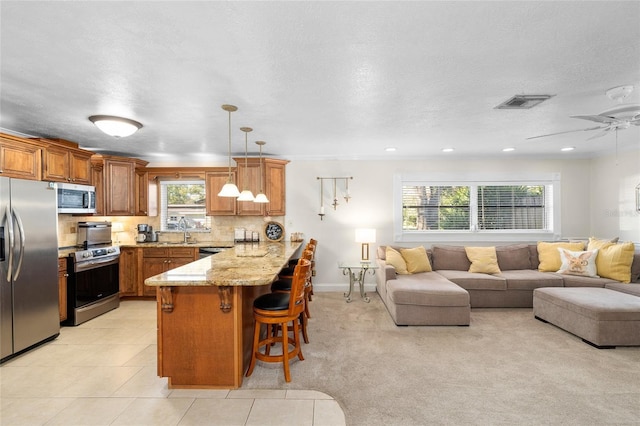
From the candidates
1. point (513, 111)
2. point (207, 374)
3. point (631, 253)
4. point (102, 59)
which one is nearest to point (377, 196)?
point (513, 111)

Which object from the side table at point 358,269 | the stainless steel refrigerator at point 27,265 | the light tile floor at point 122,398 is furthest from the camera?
the side table at point 358,269

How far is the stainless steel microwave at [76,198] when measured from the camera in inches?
161

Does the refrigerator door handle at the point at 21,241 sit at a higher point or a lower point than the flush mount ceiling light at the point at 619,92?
lower

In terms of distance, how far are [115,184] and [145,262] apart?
4.52ft

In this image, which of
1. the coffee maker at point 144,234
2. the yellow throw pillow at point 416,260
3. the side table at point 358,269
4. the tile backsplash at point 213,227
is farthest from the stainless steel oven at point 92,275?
the yellow throw pillow at point 416,260

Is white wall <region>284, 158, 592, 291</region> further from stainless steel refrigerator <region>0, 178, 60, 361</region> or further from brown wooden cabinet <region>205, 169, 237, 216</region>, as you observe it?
stainless steel refrigerator <region>0, 178, 60, 361</region>

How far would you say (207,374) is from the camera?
2461 millimetres

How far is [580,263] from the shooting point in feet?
15.1

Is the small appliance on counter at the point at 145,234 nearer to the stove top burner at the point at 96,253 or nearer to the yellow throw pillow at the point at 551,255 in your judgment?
the stove top burner at the point at 96,253

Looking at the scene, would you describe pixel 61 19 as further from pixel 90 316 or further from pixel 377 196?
pixel 377 196

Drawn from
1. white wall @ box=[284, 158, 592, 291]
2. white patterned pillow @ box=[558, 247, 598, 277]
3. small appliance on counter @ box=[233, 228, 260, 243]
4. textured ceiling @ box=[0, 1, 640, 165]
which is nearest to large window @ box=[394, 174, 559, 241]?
white wall @ box=[284, 158, 592, 291]

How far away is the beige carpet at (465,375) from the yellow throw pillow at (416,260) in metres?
1.24

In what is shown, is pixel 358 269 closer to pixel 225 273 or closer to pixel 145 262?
pixel 225 273

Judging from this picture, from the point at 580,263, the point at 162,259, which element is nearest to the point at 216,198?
the point at 162,259
